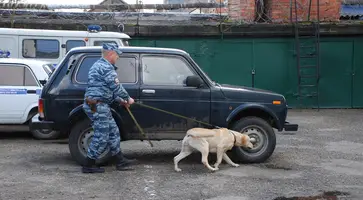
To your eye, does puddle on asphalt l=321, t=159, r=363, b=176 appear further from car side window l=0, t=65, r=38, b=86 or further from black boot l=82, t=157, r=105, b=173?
car side window l=0, t=65, r=38, b=86

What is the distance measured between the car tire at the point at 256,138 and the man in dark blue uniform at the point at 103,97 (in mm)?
2004

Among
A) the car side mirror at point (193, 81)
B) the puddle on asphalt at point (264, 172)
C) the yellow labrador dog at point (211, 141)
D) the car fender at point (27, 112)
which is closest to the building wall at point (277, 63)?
the car fender at point (27, 112)

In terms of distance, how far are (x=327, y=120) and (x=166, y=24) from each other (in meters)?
5.88

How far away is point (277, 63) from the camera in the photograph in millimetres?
17844

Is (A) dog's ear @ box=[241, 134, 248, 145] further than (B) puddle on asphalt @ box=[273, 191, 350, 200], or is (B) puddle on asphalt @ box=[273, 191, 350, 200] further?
(A) dog's ear @ box=[241, 134, 248, 145]

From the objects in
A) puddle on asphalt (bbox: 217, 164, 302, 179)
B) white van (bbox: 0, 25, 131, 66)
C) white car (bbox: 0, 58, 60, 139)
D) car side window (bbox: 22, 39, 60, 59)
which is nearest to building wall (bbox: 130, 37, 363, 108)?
white van (bbox: 0, 25, 131, 66)

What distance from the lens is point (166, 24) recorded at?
17.7m

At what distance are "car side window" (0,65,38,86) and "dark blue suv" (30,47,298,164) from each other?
2706mm

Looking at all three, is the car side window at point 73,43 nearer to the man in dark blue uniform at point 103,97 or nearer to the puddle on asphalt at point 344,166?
the man in dark blue uniform at point 103,97

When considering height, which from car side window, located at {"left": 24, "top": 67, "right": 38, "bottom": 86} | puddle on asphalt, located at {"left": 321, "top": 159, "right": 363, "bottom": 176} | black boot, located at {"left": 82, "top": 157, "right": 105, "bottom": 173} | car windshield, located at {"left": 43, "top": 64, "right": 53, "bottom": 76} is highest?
car windshield, located at {"left": 43, "top": 64, "right": 53, "bottom": 76}

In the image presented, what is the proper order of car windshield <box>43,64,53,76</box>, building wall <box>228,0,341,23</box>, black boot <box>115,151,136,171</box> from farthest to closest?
building wall <box>228,0,341,23</box> < car windshield <box>43,64,53,76</box> < black boot <box>115,151,136,171</box>

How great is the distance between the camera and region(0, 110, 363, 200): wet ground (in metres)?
7.32

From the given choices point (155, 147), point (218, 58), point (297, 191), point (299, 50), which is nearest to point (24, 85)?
point (155, 147)

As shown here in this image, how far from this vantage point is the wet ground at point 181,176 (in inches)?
288
